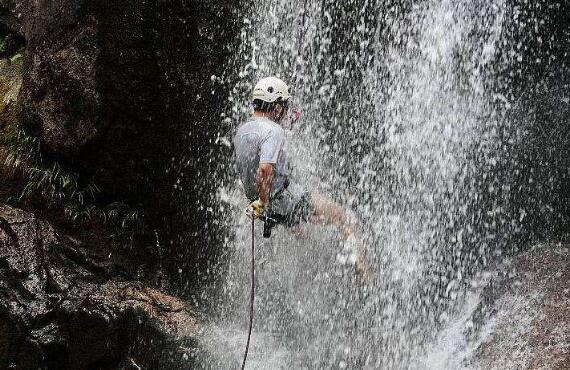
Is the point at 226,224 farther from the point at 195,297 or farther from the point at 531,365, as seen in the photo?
the point at 531,365

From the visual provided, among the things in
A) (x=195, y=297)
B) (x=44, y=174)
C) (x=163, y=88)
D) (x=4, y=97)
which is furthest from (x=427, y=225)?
(x=4, y=97)

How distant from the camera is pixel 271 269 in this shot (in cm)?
800

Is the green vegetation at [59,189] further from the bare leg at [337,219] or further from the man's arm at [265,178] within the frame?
the man's arm at [265,178]

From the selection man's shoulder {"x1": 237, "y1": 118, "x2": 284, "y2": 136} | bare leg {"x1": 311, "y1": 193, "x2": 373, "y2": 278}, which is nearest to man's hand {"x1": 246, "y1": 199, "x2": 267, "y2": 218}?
man's shoulder {"x1": 237, "y1": 118, "x2": 284, "y2": 136}

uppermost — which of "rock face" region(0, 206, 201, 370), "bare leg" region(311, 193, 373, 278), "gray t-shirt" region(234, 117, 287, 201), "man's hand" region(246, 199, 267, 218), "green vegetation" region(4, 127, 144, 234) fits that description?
"gray t-shirt" region(234, 117, 287, 201)

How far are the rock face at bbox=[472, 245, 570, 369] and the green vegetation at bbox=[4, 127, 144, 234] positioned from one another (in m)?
4.34

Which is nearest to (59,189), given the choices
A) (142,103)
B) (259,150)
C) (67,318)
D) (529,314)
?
(142,103)

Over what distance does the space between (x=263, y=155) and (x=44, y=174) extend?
3.61 meters

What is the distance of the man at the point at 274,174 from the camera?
5496 mm

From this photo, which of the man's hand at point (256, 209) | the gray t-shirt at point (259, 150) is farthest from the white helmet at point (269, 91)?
the man's hand at point (256, 209)

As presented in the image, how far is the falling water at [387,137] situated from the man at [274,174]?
57.1 inches

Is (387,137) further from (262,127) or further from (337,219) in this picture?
(262,127)

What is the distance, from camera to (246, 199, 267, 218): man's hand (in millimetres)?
5496

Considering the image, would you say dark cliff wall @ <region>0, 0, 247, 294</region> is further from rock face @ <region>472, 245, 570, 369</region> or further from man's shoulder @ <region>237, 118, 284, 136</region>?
rock face @ <region>472, 245, 570, 369</region>
